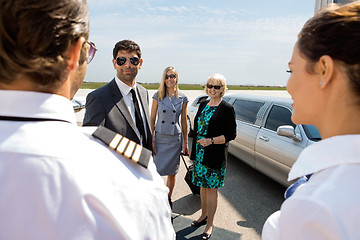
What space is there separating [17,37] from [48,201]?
1.31ft

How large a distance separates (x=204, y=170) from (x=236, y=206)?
4.16ft

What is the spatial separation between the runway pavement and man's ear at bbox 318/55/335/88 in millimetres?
2693

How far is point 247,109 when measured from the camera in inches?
220

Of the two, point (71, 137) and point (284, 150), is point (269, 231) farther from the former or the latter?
point (284, 150)

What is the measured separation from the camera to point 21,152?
1.84 ft

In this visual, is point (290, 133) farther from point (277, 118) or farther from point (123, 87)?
point (123, 87)

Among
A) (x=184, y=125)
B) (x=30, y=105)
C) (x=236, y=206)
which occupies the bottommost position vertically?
(x=236, y=206)

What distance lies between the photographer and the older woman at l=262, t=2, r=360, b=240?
0.64 m

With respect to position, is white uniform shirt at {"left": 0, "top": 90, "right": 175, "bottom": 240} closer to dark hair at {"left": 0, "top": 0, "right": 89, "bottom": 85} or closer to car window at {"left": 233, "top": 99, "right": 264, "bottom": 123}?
dark hair at {"left": 0, "top": 0, "right": 89, "bottom": 85}

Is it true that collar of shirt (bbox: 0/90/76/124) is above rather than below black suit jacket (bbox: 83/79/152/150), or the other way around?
above

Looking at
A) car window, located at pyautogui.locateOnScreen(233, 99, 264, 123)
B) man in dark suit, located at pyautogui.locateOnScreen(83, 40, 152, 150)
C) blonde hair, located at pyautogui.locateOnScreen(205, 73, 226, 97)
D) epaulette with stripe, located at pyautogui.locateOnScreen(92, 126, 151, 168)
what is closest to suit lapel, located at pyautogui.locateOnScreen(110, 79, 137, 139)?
man in dark suit, located at pyautogui.locateOnScreen(83, 40, 152, 150)

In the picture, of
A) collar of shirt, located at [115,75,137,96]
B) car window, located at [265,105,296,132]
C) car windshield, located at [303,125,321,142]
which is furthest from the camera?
car window, located at [265,105,296,132]

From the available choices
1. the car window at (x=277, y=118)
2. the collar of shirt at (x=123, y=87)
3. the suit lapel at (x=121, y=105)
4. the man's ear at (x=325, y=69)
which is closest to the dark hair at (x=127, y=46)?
the collar of shirt at (x=123, y=87)

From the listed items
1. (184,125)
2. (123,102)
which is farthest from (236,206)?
(123,102)
